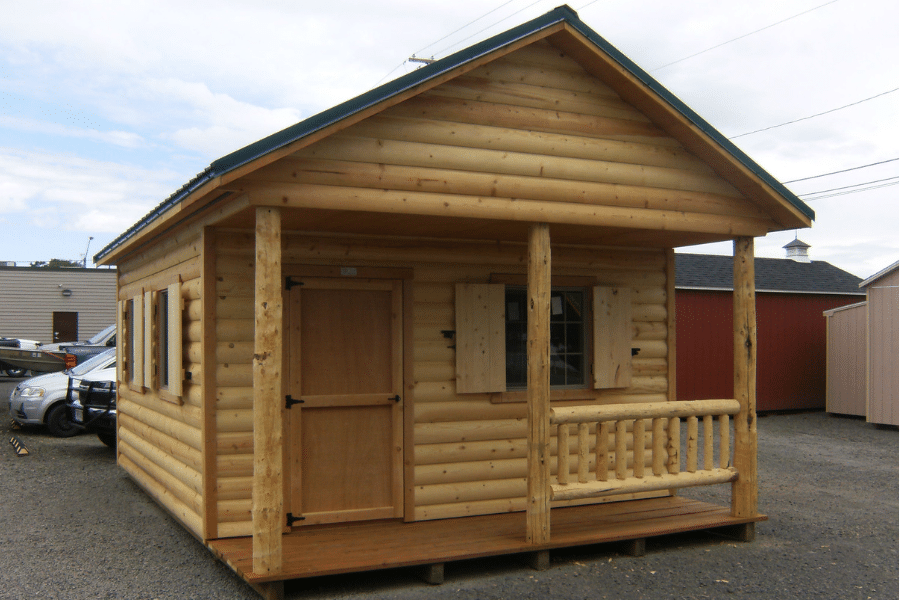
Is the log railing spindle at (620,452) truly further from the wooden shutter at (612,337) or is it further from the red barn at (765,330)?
the red barn at (765,330)

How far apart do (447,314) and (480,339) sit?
390 millimetres

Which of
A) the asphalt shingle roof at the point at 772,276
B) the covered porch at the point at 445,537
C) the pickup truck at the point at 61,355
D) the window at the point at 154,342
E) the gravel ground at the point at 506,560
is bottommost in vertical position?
the gravel ground at the point at 506,560

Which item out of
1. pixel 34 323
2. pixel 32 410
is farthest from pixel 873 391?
pixel 34 323

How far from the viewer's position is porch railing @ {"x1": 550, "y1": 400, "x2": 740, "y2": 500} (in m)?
6.38

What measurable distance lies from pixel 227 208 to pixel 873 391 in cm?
1478

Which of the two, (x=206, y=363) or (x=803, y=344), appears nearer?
(x=206, y=363)

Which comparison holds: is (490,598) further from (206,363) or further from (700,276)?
(700,276)

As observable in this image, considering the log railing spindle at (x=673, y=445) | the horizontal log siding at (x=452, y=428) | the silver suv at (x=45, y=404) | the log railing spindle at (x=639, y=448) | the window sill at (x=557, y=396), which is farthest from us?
the silver suv at (x=45, y=404)

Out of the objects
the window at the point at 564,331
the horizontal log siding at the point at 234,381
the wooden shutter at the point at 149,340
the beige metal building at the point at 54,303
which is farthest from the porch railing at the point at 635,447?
the beige metal building at the point at 54,303

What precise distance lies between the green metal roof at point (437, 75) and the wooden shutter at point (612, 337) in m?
1.88

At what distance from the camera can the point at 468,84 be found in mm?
6145

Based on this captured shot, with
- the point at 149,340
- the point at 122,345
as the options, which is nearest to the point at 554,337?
the point at 149,340

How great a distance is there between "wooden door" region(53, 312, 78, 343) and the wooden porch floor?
30.9 metres

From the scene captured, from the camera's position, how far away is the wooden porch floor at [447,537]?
566cm
